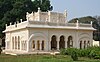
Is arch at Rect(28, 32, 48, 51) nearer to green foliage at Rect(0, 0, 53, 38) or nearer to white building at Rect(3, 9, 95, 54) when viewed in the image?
white building at Rect(3, 9, 95, 54)

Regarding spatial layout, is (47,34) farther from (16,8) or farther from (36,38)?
(16,8)

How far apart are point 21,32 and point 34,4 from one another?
2347 centimetres

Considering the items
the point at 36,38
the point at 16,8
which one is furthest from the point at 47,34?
the point at 16,8

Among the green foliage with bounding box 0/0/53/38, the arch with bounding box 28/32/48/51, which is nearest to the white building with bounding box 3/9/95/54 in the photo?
the arch with bounding box 28/32/48/51

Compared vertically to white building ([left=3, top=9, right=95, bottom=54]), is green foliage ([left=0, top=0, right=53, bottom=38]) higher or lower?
higher

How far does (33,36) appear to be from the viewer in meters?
33.2

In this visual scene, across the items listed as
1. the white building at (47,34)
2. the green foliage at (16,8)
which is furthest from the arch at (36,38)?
the green foliage at (16,8)

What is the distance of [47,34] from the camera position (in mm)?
34250

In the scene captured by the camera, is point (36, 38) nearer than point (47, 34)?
Yes

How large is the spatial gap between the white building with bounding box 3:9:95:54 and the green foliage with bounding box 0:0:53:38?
12.4 m

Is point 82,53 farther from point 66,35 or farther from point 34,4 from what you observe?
point 34,4

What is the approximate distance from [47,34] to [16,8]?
21511mm

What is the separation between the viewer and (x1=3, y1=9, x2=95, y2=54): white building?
33219mm

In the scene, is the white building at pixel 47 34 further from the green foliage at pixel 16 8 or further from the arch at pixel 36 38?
the green foliage at pixel 16 8
